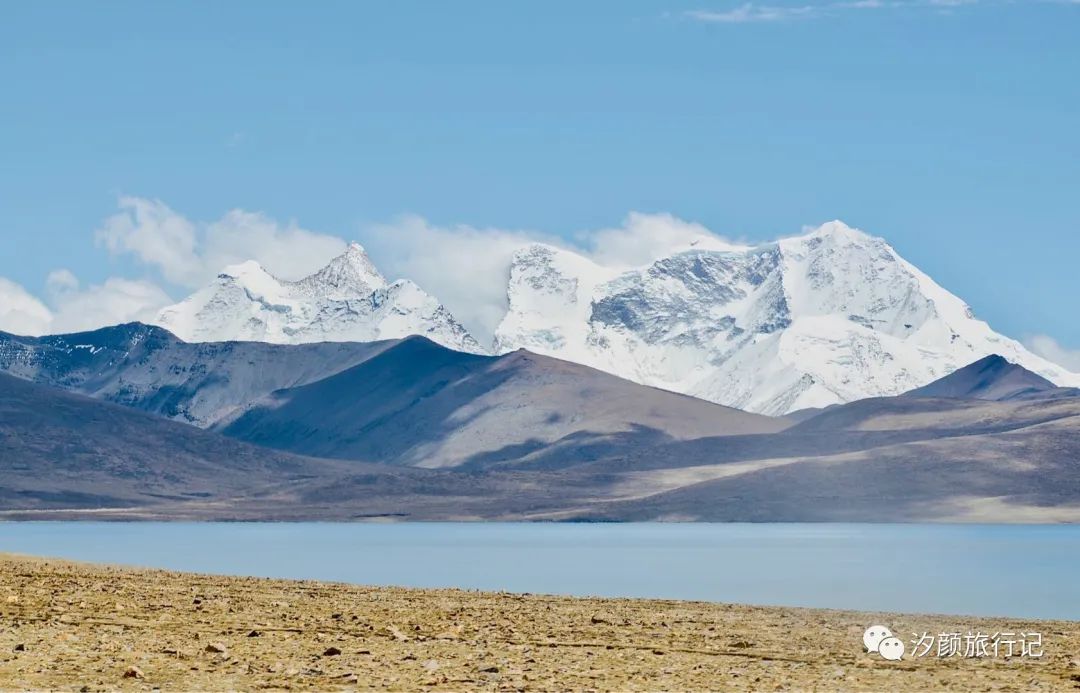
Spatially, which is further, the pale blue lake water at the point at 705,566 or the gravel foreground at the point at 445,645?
the pale blue lake water at the point at 705,566

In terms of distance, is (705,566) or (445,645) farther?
(705,566)

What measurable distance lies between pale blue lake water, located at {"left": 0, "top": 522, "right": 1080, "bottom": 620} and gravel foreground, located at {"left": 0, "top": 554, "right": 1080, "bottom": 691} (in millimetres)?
24019

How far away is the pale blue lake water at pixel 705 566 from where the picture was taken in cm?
7150

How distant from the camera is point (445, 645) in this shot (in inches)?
1226

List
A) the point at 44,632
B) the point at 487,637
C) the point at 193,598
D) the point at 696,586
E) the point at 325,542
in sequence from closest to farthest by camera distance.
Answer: the point at 44,632 < the point at 487,637 < the point at 193,598 < the point at 696,586 < the point at 325,542

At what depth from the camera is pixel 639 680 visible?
27.0 meters

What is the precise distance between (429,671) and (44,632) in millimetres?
7554

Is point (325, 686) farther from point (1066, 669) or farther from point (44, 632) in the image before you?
point (1066, 669)

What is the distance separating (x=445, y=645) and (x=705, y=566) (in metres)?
77.6

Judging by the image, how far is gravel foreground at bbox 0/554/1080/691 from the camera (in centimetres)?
2625

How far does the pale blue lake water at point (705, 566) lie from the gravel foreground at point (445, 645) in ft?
78.8

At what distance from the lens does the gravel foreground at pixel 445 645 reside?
2625cm

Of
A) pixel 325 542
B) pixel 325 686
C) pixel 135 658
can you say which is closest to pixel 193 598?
pixel 135 658

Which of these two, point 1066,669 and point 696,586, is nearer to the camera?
point 1066,669
